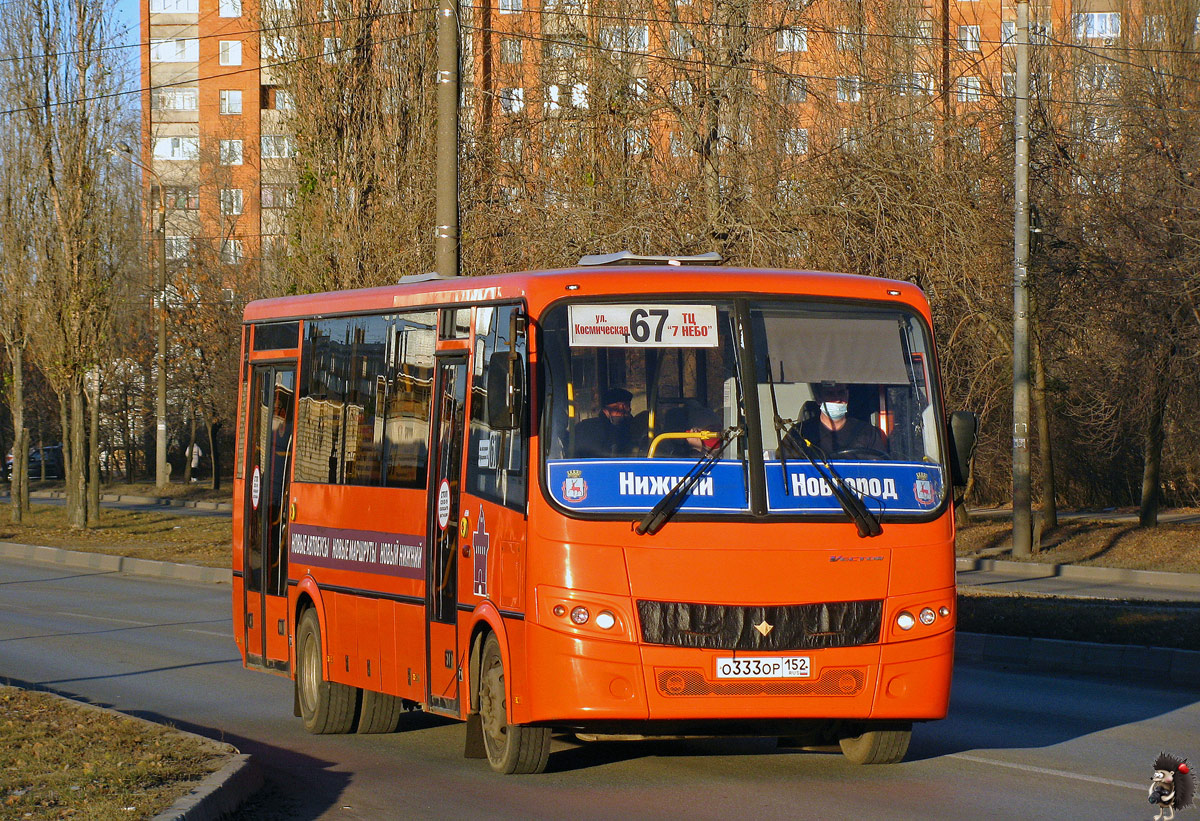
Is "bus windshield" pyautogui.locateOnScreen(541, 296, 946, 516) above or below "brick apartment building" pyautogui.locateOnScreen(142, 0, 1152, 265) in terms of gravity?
below

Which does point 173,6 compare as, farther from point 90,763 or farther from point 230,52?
point 90,763

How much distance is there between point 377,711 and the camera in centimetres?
1125

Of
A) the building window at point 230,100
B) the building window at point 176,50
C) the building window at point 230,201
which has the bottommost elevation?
the building window at point 230,201

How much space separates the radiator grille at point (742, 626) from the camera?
8297 millimetres

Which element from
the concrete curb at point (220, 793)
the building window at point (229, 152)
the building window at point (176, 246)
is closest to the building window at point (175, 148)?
the building window at point (229, 152)

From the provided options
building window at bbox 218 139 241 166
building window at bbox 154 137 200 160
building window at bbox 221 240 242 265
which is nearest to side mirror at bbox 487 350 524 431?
building window at bbox 221 240 242 265

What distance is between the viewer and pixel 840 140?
82.5ft

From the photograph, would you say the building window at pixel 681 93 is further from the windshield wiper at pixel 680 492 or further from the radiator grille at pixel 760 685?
the radiator grille at pixel 760 685

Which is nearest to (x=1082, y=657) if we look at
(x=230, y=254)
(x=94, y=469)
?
(x=94, y=469)

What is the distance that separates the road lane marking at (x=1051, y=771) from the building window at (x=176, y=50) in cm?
7924

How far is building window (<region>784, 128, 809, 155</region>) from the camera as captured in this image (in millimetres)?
24734

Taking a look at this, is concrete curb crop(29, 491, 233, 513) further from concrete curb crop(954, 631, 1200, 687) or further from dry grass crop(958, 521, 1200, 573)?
concrete curb crop(954, 631, 1200, 687)

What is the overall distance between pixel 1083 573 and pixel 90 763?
19.7m

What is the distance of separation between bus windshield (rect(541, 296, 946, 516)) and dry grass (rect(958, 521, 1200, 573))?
17.7 metres
